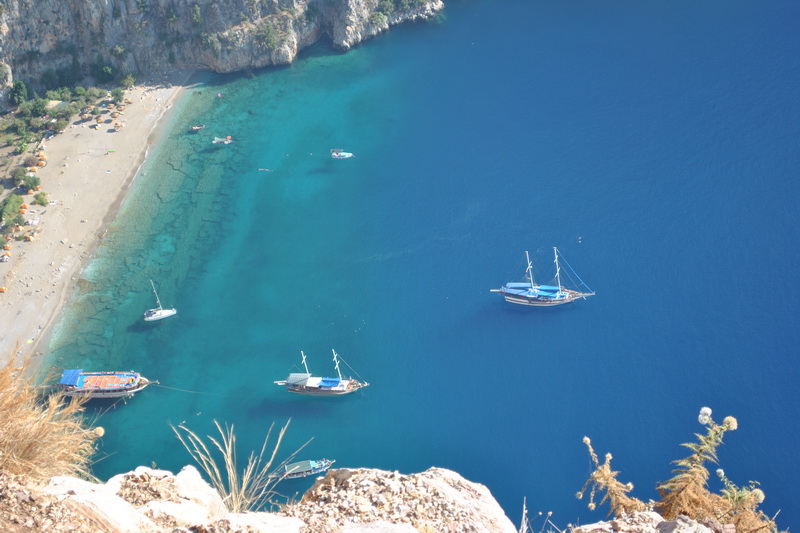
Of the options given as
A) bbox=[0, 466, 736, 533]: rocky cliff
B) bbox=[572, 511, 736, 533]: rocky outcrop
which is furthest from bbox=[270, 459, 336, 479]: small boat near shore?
bbox=[572, 511, 736, 533]: rocky outcrop

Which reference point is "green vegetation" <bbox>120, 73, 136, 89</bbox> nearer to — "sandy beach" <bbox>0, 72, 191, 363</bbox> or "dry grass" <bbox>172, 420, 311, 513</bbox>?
"sandy beach" <bbox>0, 72, 191, 363</bbox>

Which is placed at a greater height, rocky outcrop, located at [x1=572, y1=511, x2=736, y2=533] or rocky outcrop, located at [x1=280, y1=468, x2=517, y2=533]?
rocky outcrop, located at [x1=280, y1=468, x2=517, y2=533]

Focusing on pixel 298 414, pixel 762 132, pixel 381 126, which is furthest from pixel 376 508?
pixel 762 132

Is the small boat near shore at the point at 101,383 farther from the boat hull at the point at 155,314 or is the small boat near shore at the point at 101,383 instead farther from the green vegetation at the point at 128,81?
the green vegetation at the point at 128,81

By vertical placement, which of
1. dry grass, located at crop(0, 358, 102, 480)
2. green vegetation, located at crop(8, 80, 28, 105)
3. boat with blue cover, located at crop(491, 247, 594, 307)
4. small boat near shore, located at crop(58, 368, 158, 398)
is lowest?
small boat near shore, located at crop(58, 368, 158, 398)

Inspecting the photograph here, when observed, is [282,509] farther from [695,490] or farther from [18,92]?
[18,92]

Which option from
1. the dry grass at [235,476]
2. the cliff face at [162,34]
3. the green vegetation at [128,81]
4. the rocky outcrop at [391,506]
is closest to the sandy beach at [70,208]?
the green vegetation at [128,81]

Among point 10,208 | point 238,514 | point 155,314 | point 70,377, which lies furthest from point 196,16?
point 238,514
